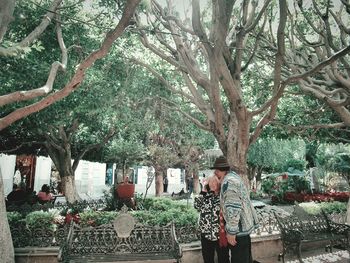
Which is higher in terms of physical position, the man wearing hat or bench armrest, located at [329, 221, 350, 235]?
the man wearing hat

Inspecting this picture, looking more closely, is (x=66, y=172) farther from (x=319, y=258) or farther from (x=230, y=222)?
(x=230, y=222)

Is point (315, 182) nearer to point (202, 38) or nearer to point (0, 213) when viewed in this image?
point (202, 38)

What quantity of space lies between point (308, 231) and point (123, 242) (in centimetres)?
443

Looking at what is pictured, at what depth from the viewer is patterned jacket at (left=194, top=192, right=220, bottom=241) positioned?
527cm

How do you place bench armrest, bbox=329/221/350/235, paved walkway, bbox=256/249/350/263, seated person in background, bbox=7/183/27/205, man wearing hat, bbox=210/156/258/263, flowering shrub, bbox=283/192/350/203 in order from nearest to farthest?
man wearing hat, bbox=210/156/258/263, paved walkway, bbox=256/249/350/263, bench armrest, bbox=329/221/350/235, seated person in background, bbox=7/183/27/205, flowering shrub, bbox=283/192/350/203

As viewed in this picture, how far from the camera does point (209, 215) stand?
17.7 ft

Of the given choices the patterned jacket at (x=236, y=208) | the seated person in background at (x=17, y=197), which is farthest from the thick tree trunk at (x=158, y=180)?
the patterned jacket at (x=236, y=208)

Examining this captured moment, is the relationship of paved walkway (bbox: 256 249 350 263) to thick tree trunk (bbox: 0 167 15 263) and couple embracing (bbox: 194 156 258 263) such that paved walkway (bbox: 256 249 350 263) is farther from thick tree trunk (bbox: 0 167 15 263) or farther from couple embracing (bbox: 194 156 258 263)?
thick tree trunk (bbox: 0 167 15 263)

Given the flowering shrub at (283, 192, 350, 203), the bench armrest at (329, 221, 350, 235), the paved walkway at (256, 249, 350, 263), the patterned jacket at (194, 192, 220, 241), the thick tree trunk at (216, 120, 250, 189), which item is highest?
the thick tree trunk at (216, 120, 250, 189)

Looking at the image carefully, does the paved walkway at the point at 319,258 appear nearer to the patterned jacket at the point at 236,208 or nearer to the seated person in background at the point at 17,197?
the patterned jacket at the point at 236,208

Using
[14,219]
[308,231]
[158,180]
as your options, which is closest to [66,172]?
[14,219]

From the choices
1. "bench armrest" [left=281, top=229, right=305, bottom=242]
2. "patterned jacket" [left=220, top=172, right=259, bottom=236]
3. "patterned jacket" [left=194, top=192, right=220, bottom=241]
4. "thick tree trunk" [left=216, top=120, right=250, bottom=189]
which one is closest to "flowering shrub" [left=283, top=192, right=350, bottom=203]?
"bench armrest" [left=281, top=229, right=305, bottom=242]

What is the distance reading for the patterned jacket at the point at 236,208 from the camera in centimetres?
416

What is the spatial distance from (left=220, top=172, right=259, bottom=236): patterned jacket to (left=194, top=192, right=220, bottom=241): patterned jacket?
3.17ft
